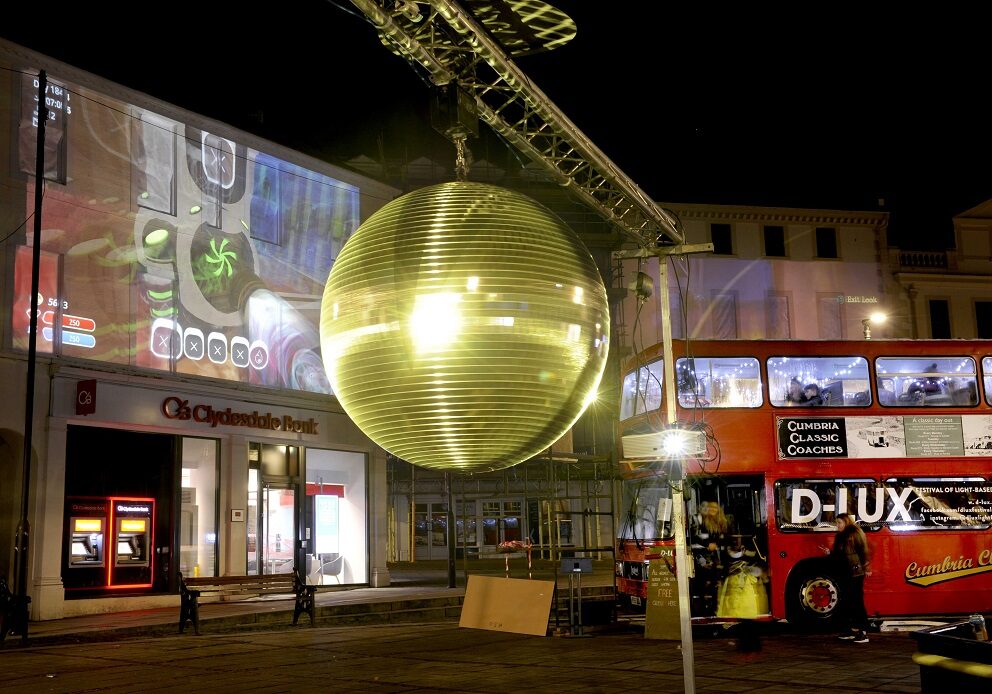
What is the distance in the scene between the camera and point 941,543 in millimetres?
17469

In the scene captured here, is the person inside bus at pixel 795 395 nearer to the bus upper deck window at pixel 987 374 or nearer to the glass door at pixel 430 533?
the bus upper deck window at pixel 987 374

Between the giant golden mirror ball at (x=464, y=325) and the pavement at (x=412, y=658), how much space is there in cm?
505

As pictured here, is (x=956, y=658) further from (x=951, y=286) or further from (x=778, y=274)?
(x=951, y=286)

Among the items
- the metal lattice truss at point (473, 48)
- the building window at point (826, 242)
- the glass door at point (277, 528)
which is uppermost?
the building window at point (826, 242)

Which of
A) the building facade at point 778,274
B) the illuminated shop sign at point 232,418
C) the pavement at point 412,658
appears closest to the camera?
the pavement at point 412,658

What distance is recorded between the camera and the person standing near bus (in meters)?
15.4

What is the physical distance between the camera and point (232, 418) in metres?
23.5

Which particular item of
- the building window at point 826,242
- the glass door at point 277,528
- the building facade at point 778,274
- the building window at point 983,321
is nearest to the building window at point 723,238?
the building facade at point 778,274

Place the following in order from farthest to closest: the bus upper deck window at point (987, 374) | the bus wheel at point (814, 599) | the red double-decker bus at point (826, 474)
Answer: the bus upper deck window at point (987, 374), the bus wheel at point (814, 599), the red double-decker bus at point (826, 474)

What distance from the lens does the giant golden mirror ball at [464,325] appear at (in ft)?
15.1

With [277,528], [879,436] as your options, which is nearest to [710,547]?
[879,436]

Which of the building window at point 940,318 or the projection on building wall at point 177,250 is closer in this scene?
the projection on building wall at point 177,250

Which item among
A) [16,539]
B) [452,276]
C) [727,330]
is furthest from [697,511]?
[727,330]

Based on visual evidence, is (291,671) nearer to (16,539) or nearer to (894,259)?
(16,539)
